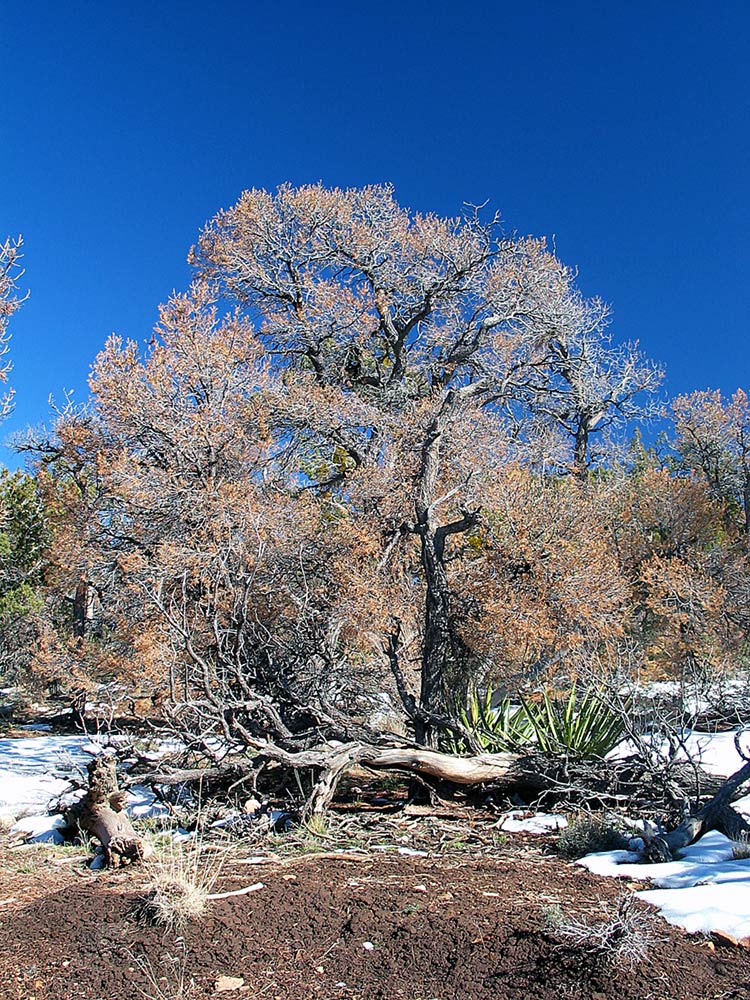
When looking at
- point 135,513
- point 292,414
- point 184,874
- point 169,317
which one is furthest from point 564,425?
point 184,874

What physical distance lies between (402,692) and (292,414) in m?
9.30

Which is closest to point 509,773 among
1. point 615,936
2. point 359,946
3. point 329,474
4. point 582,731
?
point 582,731

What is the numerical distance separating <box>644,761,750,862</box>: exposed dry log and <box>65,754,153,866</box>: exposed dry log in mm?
3225

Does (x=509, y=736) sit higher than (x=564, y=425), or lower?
lower

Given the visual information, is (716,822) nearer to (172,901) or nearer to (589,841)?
(589,841)

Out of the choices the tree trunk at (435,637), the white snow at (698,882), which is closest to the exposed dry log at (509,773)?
the white snow at (698,882)

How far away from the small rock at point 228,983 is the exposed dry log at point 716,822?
2.76m

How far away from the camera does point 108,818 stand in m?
5.26

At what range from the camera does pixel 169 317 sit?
14.2 metres

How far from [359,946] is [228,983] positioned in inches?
22.3

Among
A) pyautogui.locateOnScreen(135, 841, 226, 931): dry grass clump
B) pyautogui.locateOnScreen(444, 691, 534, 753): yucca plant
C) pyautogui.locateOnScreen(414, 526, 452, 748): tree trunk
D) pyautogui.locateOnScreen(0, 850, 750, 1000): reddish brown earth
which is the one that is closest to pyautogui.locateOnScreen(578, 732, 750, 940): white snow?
pyautogui.locateOnScreen(0, 850, 750, 1000): reddish brown earth

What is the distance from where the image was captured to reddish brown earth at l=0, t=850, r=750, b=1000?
9.45 feet

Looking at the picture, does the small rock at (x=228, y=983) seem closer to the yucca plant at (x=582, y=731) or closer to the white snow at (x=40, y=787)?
the white snow at (x=40, y=787)

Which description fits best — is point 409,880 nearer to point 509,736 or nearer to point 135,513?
point 509,736
